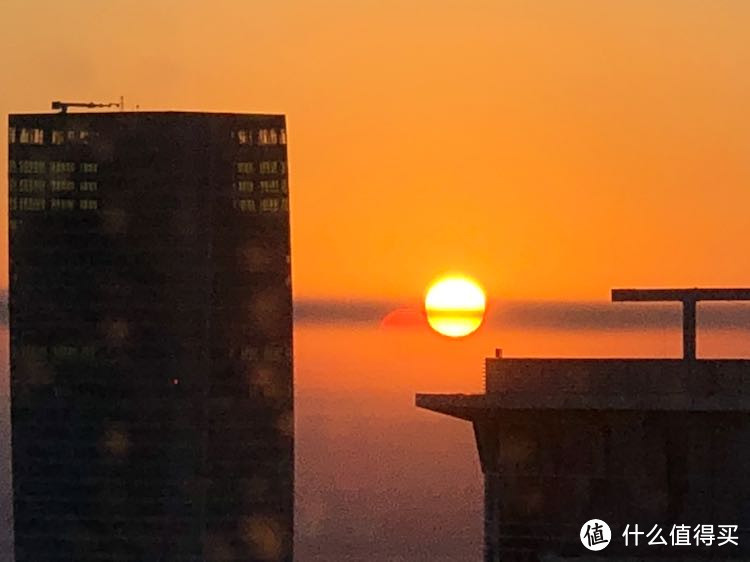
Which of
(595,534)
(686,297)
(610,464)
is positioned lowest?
(595,534)

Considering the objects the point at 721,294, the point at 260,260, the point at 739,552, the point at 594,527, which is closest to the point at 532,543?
the point at 594,527

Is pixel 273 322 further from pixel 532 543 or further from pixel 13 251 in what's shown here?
pixel 532 543

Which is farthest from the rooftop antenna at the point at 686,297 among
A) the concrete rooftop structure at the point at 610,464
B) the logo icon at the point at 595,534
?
the logo icon at the point at 595,534

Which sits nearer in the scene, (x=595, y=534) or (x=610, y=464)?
(x=595, y=534)

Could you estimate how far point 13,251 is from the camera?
198375mm

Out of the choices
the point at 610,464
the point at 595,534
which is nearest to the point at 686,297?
the point at 610,464

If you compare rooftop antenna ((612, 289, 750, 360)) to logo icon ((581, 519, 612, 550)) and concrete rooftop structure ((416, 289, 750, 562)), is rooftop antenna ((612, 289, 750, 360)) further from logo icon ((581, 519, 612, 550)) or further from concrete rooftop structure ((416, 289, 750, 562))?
logo icon ((581, 519, 612, 550))

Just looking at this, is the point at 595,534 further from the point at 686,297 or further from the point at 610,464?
the point at 686,297

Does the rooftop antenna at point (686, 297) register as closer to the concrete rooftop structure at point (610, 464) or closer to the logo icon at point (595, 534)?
the concrete rooftop structure at point (610, 464)

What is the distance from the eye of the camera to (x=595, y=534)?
3828cm


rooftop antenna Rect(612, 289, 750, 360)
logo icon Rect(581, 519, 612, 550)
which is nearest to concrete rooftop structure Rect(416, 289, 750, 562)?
logo icon Rect(581, 519, 612, 550)

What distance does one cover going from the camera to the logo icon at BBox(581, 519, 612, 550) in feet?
125

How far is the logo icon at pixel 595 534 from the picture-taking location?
125ft

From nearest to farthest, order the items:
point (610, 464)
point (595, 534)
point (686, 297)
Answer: point (595, 534), point (610, 464), point (686, 297)
